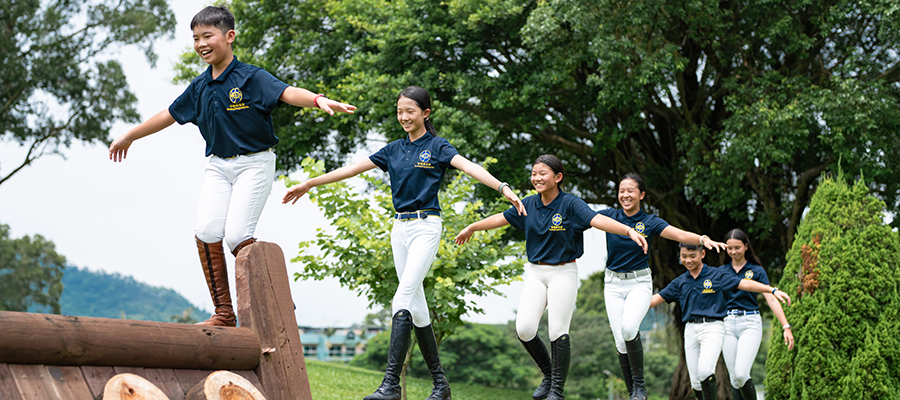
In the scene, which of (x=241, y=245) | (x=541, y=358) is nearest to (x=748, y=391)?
(x=541, y=358)

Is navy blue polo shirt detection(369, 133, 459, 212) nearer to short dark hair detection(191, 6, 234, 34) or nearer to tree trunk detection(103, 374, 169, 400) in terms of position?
short dark hair detection(191, 6, 234, 34)

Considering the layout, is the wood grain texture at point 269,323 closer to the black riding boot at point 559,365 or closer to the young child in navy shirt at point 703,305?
the black riding boot at point 559,365

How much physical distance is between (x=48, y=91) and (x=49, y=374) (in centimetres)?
2282

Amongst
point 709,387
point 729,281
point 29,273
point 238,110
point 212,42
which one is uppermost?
point 29,273

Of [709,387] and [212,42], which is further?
[709,387]

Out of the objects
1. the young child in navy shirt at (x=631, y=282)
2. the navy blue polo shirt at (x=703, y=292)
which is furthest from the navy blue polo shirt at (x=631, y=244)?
the navy blue polo shirt at (x=703, y=292)

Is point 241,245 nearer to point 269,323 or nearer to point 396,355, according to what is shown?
point 269,323

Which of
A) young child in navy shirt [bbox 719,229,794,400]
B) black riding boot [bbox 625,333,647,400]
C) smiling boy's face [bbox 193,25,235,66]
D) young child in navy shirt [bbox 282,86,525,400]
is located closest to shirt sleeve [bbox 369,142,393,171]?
young child in navy shirt [bbox 282,86,525,400]

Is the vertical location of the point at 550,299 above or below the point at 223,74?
below

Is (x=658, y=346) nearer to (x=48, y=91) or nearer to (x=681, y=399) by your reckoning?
(x=681, y=399)

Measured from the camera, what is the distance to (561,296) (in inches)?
208

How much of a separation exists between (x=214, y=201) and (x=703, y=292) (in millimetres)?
5231

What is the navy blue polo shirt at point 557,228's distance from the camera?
5.36m

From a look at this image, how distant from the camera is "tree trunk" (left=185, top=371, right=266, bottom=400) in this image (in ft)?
10.8
